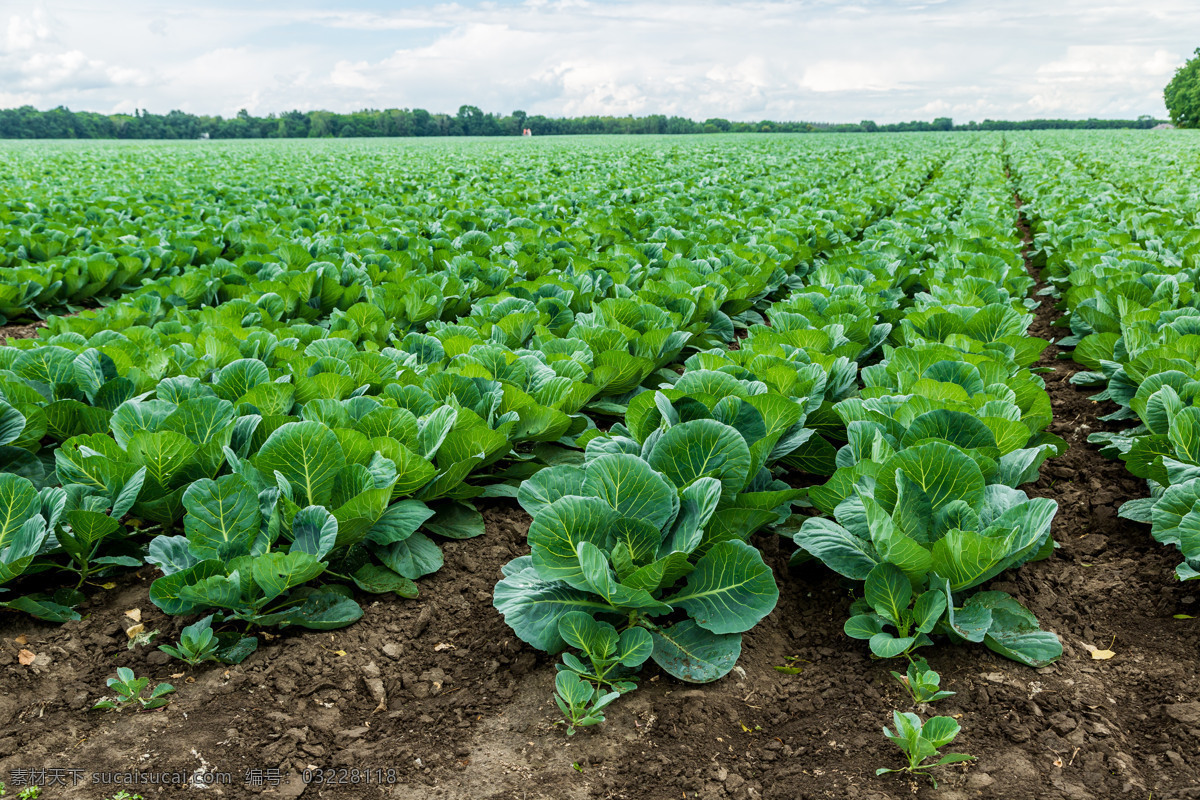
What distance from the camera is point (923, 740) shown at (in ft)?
5.69

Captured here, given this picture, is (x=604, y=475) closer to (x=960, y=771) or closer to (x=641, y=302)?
(x=960, y=771)

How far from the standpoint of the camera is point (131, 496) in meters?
2.39

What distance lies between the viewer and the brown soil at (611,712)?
177 cm

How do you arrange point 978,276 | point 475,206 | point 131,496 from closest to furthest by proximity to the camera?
point 131,496 → point 978,276 → point 475,206

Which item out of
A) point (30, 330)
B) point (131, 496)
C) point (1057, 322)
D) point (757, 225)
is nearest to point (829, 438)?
point (131, 496)

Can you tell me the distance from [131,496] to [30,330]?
5662 mm

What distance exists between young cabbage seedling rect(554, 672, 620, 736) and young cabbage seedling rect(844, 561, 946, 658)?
2.61 ft

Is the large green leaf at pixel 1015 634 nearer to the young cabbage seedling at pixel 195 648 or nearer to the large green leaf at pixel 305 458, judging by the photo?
the large green leaf at pixel 305 458

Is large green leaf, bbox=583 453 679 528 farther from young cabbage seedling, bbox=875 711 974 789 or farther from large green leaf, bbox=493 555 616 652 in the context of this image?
young cabbage seedling, bbox=875 711 974 789

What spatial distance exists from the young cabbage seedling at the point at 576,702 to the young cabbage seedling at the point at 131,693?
3.57ft

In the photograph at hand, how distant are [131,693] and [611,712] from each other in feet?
4.34

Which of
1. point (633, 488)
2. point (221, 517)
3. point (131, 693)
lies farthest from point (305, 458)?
point (633, 488)

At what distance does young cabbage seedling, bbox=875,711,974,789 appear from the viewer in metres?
1.71

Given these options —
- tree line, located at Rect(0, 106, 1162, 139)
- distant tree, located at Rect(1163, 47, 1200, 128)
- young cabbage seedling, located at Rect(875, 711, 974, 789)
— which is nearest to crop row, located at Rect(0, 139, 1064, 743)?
young cabbage seedling, located at Rect(875, 711, 974, 789)
